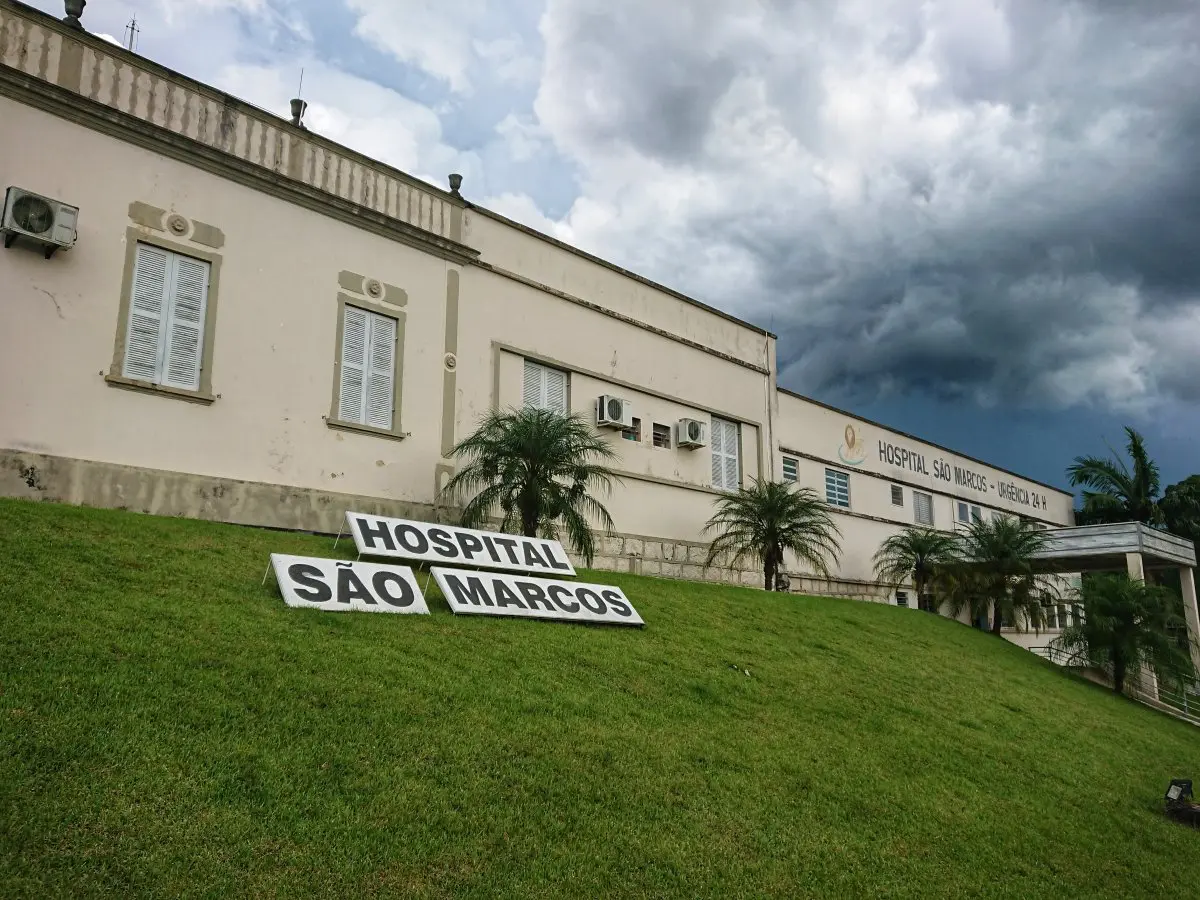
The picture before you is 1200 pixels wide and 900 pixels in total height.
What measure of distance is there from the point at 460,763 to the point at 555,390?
11898 mm

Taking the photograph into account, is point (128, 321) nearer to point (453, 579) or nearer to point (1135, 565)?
point (453, 579)

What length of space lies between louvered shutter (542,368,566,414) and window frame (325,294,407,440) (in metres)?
3.39

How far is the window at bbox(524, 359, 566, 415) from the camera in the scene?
16797 millimetres

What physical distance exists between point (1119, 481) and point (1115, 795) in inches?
1285

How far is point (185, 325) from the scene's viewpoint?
481 inches

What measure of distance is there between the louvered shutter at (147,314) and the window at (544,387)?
6484 mm

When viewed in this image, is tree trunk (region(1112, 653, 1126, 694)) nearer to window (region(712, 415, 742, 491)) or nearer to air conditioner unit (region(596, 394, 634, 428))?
window (region(712, 415, 742, 491))

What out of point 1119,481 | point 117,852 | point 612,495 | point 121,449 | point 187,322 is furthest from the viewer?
point 1119,481

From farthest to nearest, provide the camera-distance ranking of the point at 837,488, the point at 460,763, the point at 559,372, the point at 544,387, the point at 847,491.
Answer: the point at 847,491, the point at 837,488, the point at 559,372, the point at 544,387, the point at 460,763

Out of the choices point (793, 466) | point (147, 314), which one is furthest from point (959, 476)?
point (147, 314)

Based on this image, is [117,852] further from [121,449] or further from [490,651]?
[121,449]

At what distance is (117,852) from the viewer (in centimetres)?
420

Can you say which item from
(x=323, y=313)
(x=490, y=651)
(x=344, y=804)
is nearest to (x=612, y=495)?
(x=323, y=313)

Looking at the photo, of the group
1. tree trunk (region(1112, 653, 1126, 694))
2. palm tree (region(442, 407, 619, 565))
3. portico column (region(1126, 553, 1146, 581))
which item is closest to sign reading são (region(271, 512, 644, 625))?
palm tree (region(442, 407, 619, 565))
